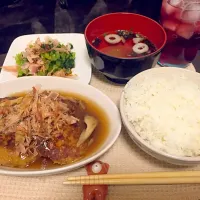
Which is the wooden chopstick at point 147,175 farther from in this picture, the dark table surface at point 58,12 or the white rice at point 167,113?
the dark table surface at point 58,12

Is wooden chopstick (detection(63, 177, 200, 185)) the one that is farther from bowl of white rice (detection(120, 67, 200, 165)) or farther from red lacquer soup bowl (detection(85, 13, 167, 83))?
red lacquer soup bowl (detection(85, 13, 167, 83))

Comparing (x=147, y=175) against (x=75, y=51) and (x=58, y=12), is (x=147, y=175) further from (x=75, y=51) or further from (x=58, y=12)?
(x=58, y=12)

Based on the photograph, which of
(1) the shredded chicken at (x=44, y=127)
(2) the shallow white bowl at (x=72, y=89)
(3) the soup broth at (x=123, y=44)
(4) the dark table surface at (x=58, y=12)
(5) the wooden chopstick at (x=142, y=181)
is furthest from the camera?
(4) the dark table surface at (x=58, y=12)

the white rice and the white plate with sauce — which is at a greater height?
the white rice

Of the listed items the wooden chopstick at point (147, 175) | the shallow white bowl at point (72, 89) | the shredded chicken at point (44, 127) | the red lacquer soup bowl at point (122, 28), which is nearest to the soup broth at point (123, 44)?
the red lacquer soup bowl at point (122, 28)

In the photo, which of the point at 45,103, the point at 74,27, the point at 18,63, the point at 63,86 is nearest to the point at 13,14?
the point at 74,27

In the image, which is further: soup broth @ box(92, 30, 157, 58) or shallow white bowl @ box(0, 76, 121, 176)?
soup broth @ box(92, 30, 157, 58)

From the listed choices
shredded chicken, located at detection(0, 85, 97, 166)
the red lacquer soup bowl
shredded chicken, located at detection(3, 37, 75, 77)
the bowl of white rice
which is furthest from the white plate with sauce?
the bowl of white rice
